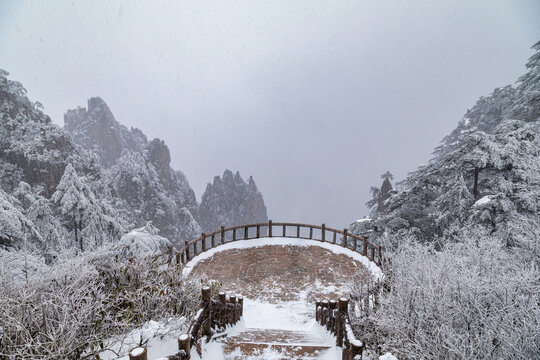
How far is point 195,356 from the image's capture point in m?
4.33

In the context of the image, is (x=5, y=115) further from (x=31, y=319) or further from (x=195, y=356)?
(x=195, y=356)

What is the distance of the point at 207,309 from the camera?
4.74 metres

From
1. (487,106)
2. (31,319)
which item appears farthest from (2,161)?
(487,106)

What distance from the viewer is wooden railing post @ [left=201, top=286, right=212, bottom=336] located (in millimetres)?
4668

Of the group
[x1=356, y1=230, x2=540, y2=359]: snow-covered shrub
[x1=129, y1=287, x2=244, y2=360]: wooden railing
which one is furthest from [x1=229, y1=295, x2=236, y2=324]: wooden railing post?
[x1=356, y1=230, x2=540, y2=359]: snow-covered shrub

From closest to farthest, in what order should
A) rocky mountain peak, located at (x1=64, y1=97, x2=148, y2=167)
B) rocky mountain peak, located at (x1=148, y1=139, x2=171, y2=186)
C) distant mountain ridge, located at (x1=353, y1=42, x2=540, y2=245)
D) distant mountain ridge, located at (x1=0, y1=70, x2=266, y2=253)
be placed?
distant mountain ridge, located at (x1=353, y1=42, x2=540, y2=245), distant mountain ridge, located at (x1=0, y1=70, x2=266, y2=253), rocky mountain peak, located at (x1=148, y1=139, x2=171, y2=186), rocky mountain peak, located at (x1=64, y1=97, x2=148, y2=167)

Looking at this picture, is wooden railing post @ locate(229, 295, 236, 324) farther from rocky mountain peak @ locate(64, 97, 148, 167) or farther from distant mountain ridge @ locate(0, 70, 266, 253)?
rocky mountain peak @ locate(64, 97, 148, 167)

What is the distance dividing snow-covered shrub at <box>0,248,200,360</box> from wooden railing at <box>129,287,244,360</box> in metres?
0.60

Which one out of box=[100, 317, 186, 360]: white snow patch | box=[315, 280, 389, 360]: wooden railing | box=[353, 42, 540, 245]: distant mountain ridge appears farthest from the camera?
box=[353, 42, 540, 245]: distant mountain ridge

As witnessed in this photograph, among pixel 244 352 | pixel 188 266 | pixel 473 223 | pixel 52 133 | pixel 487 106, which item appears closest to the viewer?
pixel 244 352

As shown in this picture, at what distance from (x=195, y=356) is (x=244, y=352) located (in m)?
0.91

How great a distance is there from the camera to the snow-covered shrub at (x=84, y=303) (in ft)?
11.4

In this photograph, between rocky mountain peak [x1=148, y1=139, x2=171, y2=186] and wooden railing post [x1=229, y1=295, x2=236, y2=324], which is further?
rocky mountain peak [x1=148, y1=139, x2=171, y2=186]

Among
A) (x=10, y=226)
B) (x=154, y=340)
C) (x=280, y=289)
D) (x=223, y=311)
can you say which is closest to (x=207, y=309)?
(x=223, y=311)
